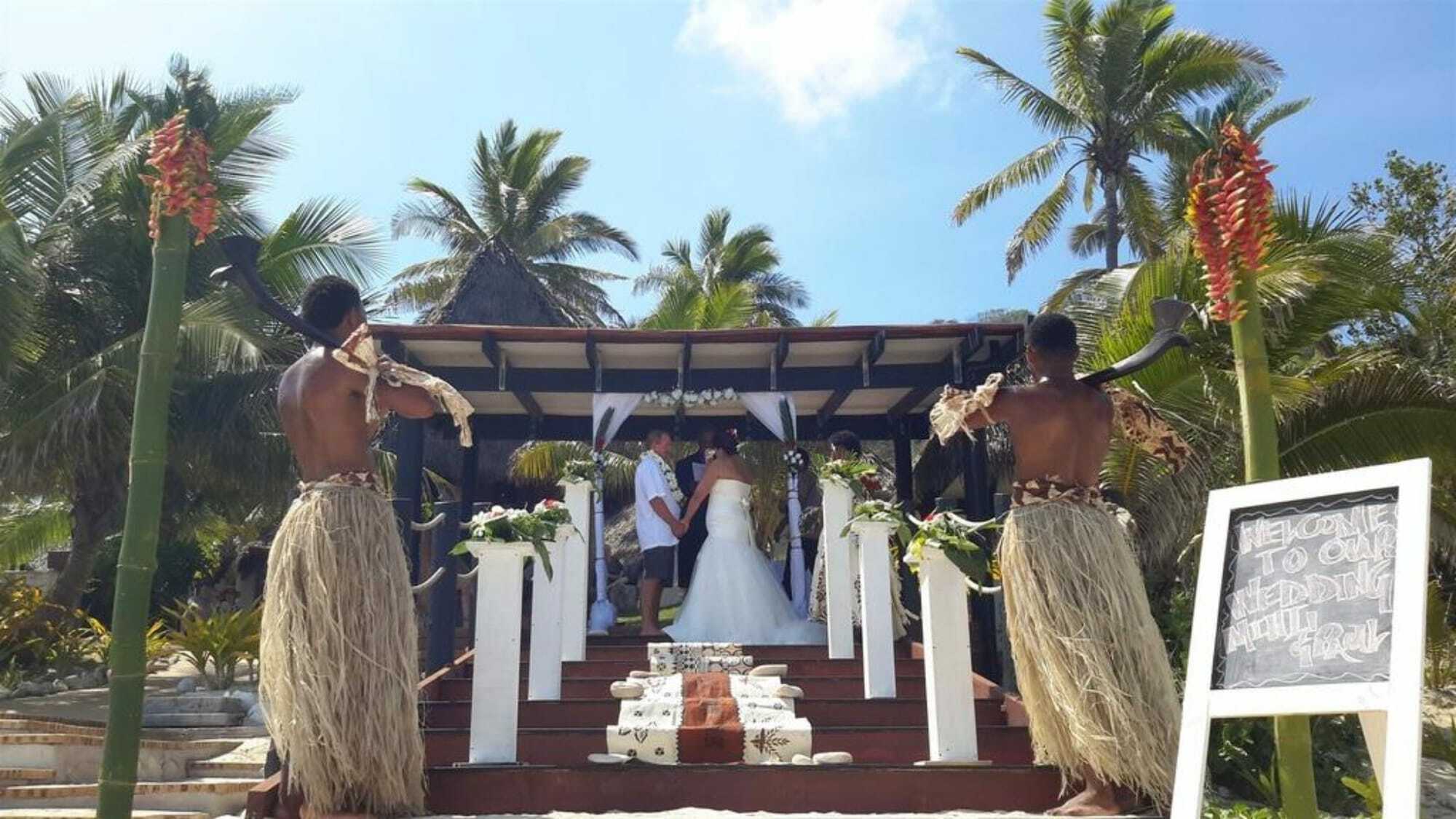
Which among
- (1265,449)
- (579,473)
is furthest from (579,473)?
(1265,449)

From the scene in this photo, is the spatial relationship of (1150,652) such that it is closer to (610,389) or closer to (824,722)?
(824,722)

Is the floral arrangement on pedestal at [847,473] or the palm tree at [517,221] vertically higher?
the palm tree at [517,221]

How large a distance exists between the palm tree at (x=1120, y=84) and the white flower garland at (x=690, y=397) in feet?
35.4

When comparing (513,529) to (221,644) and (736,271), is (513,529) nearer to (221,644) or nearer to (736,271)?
(221,644)

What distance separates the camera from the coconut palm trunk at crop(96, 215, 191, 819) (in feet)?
8.68

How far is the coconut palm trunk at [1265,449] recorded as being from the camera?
8.87 ft

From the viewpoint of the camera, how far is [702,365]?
27.8 feet

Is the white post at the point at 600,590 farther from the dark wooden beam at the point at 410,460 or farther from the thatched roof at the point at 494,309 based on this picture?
the thatched roof at the point at 494,309

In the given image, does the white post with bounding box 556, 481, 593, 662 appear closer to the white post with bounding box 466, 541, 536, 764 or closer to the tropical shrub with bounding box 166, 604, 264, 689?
the white post with bounding box 466, 541, 536, 764

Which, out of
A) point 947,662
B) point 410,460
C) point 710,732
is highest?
point 410,460

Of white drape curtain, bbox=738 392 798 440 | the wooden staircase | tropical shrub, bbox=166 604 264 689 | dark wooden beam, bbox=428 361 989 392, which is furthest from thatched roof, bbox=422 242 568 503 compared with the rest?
the wooden staircase

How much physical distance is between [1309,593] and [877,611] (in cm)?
314

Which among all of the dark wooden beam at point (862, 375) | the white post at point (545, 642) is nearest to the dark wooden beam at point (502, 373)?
the white post at point (545, 642)

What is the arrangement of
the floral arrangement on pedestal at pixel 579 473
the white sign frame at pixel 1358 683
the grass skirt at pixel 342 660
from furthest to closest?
the floral arrangement on pedestal at pixel 579 473
the grass skirt at pixel 342 660
the white sign frame at pixel 1358 683
